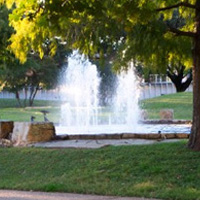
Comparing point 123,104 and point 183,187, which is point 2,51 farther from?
point 123,104

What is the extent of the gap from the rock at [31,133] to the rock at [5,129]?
45 cm

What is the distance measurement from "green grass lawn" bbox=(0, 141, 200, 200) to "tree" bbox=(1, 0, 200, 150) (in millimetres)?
1072

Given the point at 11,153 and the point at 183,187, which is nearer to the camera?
the point at 183,187

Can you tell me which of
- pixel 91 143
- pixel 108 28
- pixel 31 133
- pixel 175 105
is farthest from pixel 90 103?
pixel 108 28

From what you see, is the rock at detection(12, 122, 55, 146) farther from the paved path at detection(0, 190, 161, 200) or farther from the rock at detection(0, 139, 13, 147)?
the paved path at detection(0, 190, 161, 200)

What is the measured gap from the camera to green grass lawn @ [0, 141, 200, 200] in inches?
353

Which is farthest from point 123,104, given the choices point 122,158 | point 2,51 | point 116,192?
point 116,192

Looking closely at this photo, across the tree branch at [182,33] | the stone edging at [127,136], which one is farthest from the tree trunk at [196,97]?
the stone edging at [127,136]

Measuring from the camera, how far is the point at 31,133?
13.7 m

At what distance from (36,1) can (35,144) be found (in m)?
4.56

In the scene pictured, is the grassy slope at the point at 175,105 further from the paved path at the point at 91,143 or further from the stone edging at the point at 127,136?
the paved path at the point at 91,143

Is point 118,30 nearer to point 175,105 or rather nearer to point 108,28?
point 108,28

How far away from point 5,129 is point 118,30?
184 inches

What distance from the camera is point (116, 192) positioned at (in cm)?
886
